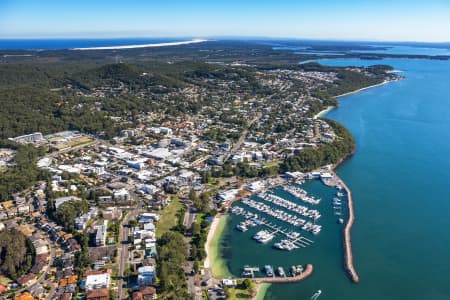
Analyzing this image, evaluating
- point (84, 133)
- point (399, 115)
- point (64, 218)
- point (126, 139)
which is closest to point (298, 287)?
point (64, 218)

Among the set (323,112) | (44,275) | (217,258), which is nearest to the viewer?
(44,275)

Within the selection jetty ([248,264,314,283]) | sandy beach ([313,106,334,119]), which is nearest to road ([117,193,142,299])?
jetty ([248,264,314,283])

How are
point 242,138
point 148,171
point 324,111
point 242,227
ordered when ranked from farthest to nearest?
point 324,111
point 242,138
point 148,171
point 242,227

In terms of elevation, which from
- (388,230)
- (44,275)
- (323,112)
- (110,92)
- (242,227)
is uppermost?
(110,92)

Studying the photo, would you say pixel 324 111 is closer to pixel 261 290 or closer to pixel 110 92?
pixel 110 92

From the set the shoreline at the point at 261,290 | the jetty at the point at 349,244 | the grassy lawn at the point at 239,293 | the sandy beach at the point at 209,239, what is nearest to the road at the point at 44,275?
the sandy beach at the point at 209,239

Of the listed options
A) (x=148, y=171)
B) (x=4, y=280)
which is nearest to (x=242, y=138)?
(x=148, y=171)

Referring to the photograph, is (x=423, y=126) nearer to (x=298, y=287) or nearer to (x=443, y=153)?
A: (x=443, y=153)

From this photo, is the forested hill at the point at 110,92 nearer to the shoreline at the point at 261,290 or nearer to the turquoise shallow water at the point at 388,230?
the turquoise shallow water at the point at 388,230
